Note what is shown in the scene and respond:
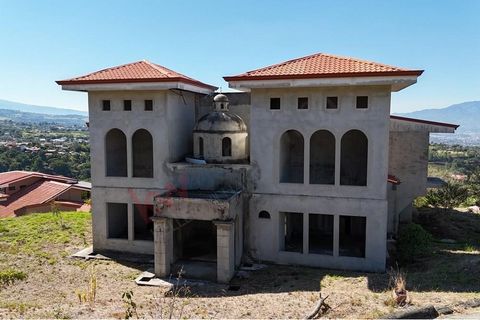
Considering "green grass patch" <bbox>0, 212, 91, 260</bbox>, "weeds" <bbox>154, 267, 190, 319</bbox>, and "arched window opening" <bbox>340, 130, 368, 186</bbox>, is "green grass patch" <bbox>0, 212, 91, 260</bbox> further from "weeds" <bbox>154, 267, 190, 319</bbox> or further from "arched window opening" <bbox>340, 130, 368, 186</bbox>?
"arched window opening" <bbox>340, 130, 368, 186</bbox>

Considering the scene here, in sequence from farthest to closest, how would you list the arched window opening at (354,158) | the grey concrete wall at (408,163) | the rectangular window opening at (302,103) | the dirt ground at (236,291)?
the grey concrete wall at (408,163)
the arched window opening at (354,158)
the rectangular window opening at (302,103)
the dirt ground at (236,291)

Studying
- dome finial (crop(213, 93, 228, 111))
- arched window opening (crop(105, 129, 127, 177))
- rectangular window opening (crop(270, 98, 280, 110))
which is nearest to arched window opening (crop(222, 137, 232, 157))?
dome finial (crop(213, 93, 228, 111))

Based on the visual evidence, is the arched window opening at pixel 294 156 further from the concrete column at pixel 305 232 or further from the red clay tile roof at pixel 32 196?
the red clay tile roof at pixel 32 196

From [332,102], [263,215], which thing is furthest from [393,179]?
[263,215]

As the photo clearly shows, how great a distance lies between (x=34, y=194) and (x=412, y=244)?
4279 centimetres

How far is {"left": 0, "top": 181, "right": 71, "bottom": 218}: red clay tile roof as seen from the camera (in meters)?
45.0

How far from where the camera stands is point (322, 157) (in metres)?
26.2

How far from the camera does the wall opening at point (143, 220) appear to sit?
27422 mm

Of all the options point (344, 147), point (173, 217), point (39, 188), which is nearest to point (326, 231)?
point (344, 147)

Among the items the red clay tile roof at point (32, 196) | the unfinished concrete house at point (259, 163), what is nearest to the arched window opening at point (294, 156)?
the unfinished concrete house at point (259, 163)

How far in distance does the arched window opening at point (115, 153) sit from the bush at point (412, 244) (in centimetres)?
1776

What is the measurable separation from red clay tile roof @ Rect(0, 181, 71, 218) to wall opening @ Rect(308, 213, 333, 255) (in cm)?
3138

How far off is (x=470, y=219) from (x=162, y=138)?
83.2ft

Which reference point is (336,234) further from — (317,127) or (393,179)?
(393,179)
